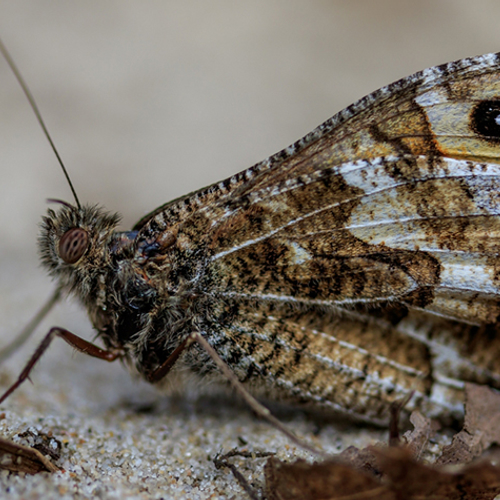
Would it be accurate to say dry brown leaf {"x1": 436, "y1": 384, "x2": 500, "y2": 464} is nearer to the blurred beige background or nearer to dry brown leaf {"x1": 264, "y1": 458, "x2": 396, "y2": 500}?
dry brown leaf {"x1": 264, "y1": 458, "x2": 396, "y2": 500}

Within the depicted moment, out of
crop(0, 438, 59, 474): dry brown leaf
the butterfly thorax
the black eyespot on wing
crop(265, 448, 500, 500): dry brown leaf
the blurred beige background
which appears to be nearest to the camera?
crop(265, 448, 500, 500): dry brown leaf

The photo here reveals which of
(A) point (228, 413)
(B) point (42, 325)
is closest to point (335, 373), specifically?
(A) point (228, 413)

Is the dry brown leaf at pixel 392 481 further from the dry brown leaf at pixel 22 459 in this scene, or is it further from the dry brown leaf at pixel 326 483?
the dry brown leaf at pixel 22 459

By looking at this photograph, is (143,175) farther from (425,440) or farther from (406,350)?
(425,440)

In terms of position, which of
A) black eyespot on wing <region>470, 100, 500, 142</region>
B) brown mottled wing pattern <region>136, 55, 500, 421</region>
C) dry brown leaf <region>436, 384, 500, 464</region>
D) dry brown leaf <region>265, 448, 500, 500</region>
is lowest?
dry brown leaf <region>265, 448, 500, 500</region>

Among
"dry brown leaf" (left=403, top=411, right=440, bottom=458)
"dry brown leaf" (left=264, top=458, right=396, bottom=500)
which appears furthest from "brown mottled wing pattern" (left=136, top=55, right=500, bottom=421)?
"dry brown leaf" (left=264, top=458, right=396, bottom=500)

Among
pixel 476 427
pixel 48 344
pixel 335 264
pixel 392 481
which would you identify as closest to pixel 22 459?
pixel 48 344

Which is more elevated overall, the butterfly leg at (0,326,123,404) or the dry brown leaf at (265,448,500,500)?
the dry brown leaf at (265,448,500,500)

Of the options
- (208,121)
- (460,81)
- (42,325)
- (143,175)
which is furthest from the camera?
(208,121)
